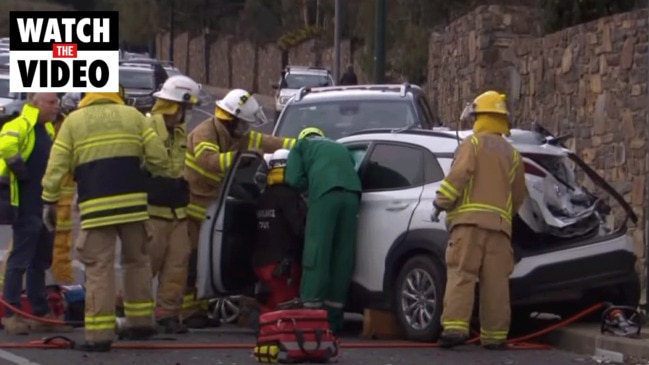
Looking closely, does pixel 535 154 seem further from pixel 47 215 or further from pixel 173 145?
pixel 47 215

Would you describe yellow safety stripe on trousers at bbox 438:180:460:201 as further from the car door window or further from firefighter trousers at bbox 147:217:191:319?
firefighter trousers at bbox 147:217:191:319

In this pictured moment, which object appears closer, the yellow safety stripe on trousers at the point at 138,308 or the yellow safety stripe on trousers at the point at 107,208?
the yellow safety stripe on trousers at the point at 107,208

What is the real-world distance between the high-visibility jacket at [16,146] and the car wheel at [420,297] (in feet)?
9.83

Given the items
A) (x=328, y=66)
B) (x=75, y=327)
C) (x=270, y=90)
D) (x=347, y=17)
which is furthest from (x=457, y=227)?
(x=270, y=90)

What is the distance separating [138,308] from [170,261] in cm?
87

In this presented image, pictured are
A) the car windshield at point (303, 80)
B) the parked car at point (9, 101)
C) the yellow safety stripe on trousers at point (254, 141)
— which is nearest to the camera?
the yellow safety stripe on trousers at point (254, 141)

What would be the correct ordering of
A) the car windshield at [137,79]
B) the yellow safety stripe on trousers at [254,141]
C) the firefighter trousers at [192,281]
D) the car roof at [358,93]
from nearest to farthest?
the firefighter trousers at [192,281] < the yellow safety stripe on trousers at [254,141] < the car roof at [358,93] < the car windshield at [137,79]

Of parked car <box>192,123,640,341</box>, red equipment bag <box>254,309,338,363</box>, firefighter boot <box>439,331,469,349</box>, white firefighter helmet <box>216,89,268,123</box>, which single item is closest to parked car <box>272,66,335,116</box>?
white firefighter helmet <box>216,89,268,123</box>

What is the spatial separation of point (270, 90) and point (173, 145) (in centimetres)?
4977

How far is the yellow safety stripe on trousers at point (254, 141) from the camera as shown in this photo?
11.9 m

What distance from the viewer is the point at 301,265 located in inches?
448

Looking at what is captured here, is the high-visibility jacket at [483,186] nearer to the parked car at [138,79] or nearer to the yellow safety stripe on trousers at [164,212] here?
the yellow safety stripe on trousers at [164,212]

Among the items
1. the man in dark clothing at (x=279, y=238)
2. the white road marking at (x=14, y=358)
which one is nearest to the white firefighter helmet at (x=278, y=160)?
the man in dark clothing at (x=279, y=238)

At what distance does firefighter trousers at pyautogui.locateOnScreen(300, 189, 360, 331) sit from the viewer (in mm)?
11031
